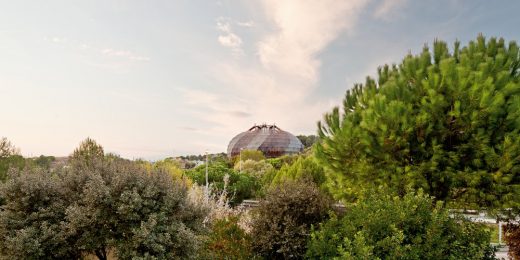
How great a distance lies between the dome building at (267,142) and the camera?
335 ft

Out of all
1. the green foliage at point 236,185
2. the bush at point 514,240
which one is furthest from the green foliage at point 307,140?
the bush at point 514,240

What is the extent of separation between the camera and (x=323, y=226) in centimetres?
843

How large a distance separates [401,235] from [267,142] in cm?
9691

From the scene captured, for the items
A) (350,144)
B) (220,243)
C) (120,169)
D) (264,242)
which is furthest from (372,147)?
(120,169)

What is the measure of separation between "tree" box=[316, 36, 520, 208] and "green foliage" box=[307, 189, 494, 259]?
1.46 m

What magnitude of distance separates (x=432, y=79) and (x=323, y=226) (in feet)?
13.9

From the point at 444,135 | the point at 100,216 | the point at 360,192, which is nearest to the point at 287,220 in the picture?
the point at 360,192

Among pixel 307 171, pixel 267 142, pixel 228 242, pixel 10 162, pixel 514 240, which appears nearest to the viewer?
pixel 228 242

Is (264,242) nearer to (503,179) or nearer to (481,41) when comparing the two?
(503,179)

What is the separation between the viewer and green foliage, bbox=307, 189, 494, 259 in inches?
278

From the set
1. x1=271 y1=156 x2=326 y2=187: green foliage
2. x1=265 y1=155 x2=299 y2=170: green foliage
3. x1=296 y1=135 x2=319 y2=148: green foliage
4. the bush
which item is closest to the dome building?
x1=296 y1=135 x2=319 y2=148: green foliage

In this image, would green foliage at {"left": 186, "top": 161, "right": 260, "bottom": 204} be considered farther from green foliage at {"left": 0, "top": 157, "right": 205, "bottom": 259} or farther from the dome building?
the dome building

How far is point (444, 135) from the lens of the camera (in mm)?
9383

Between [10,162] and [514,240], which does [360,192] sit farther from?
[10,162]
